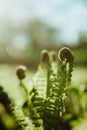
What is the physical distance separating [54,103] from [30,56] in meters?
0.38

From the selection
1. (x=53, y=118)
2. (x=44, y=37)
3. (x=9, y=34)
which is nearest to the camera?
(x=53, y=118)

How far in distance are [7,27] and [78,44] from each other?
251mm

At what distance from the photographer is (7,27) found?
1.06m

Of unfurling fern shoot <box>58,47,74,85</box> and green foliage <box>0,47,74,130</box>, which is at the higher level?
unfurling fern shoot <box>58,47,74,85</box>

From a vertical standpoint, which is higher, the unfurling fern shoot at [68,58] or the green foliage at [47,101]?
the unfurling fern shoot at [68,58]

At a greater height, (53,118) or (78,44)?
(78,44)

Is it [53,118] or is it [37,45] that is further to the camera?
[37,45]

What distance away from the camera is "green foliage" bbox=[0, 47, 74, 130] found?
2.47 ft

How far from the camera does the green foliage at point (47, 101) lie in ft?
2.47

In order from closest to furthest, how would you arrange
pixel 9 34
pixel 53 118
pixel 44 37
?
pixel 53 118 < pixel 9 34 < pixel 44 37

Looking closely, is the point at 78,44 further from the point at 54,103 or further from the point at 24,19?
the point at 54,103

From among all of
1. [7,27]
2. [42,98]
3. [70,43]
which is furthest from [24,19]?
[42,98]

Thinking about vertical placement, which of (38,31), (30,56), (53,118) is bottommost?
(53,118)

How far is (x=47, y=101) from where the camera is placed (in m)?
0.77
